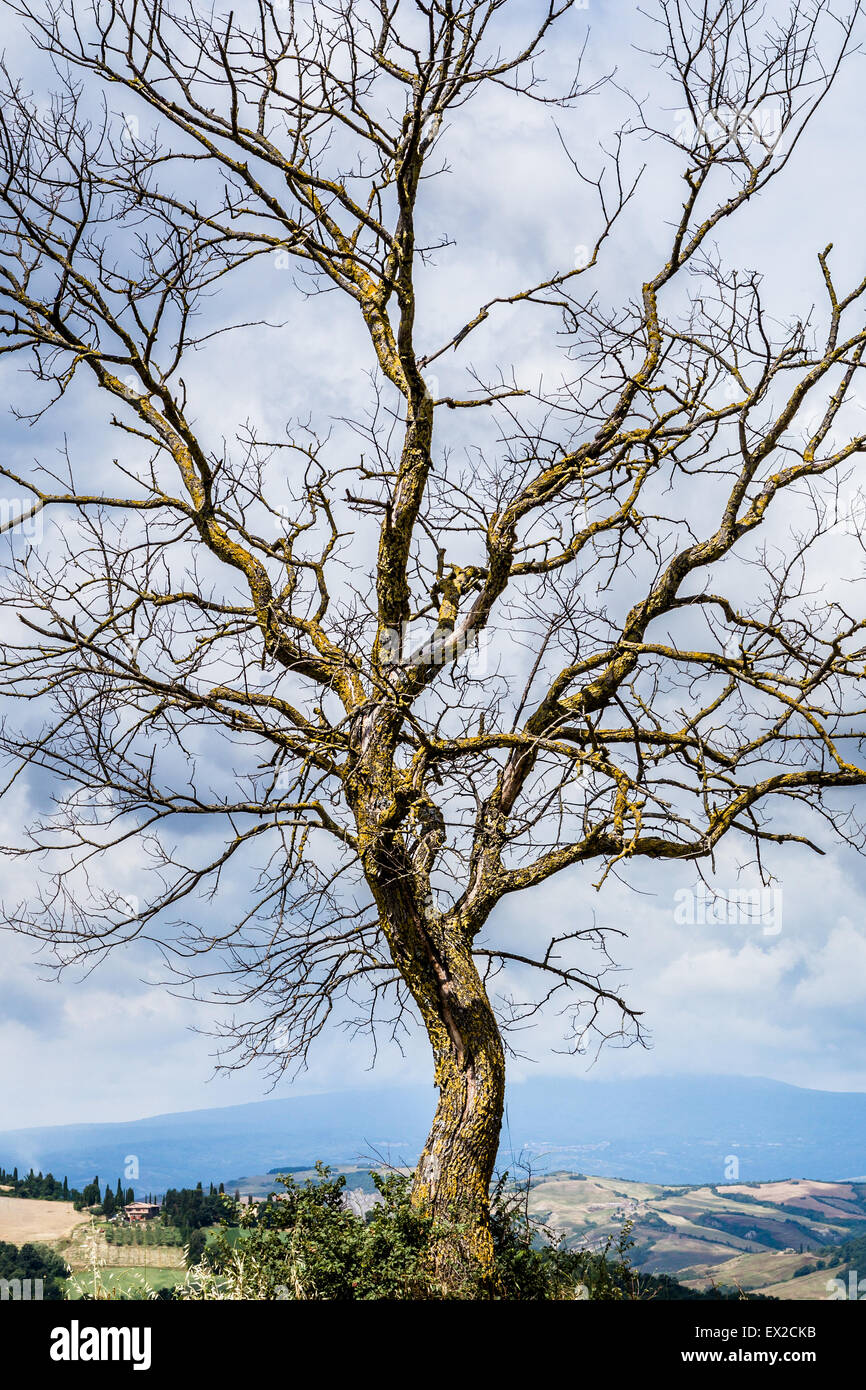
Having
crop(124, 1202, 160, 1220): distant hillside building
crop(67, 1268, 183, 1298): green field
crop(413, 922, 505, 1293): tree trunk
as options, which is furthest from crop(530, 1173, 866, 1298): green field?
crop(124, 1202, 160, 1220): distant hillside building

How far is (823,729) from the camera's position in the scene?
752 cm

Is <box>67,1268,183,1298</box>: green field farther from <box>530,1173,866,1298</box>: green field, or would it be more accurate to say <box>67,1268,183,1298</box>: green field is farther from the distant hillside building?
<box>530,1173,866,1298</box>: green field

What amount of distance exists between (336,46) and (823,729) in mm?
5970

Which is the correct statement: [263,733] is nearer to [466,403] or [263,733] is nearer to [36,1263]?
[466,403]

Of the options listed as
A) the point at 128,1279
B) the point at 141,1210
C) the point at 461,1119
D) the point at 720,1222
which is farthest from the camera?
the point at 720,1222

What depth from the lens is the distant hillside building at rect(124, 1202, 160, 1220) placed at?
26.5 feet

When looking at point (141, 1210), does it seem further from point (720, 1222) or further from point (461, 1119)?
point (720, 1222)

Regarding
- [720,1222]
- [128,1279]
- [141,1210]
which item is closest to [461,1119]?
[128,1279]

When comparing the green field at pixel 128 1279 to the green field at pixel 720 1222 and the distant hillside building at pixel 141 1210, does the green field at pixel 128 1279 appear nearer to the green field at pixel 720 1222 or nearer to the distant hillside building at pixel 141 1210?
the distant hillside building at pixel 141 1210

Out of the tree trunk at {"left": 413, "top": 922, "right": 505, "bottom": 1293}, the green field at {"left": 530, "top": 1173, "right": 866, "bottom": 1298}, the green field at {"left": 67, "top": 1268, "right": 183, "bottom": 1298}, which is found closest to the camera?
the green field at {"left": 67, "top": 1268, "right": 183, "bottom": 1298}

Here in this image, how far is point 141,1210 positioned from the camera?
8422mm

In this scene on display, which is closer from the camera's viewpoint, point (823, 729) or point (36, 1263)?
point (823, 729)

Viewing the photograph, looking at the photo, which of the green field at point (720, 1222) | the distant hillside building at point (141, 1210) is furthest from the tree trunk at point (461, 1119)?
Result: the distant hillside building at point (141, 1210)
